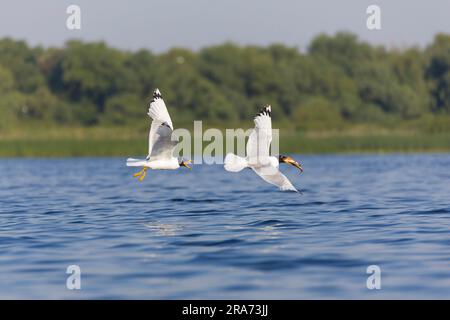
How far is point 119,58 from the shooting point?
92438mm

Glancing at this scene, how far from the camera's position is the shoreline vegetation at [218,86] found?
82.2 metres

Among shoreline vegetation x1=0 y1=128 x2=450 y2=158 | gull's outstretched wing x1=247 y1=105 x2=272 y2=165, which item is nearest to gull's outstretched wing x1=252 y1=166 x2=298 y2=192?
gull's outstretched wing x1=247 y1=105 x2=272 y2=165

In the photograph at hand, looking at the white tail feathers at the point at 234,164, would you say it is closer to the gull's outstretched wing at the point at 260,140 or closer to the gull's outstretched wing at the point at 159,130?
the gull's outstretched wing at the point at 260,140

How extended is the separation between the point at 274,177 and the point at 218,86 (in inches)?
2962

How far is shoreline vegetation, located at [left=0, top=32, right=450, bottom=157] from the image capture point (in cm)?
8219

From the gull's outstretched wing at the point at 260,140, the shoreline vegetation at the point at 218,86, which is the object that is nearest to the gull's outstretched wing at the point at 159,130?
the gull's outstretched wing at the point at 260,140

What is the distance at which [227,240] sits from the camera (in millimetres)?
14984

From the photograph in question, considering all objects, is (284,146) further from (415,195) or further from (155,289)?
(155,289)

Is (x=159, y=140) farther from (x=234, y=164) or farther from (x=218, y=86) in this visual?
(x=218, y=86)

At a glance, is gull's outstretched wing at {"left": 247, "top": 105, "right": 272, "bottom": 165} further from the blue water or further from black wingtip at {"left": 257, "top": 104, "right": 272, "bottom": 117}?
the blue water

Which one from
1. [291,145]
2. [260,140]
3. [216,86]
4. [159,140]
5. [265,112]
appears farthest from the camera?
[216,86]

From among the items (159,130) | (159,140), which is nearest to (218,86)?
(159,140)

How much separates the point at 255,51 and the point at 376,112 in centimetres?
1651

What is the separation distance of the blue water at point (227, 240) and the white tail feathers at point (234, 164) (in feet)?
4.06
